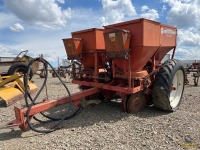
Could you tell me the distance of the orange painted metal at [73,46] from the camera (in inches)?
215

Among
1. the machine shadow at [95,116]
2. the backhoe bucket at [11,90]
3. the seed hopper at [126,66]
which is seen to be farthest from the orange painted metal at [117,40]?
the backhoe bucket at [11,90]

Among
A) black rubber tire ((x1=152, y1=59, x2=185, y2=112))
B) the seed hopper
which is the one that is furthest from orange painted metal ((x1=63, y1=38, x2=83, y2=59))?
black rubber tire ((x1=152, y1=59, x2=185, y2=112))

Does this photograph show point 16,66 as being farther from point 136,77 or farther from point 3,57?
point 3,57

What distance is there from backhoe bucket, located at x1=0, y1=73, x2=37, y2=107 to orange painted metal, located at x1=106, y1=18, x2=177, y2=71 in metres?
3.24

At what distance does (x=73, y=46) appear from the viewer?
18.0 ft

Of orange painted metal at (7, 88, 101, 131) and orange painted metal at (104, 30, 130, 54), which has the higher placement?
orange painted metal at (104, 30, 130, 54)

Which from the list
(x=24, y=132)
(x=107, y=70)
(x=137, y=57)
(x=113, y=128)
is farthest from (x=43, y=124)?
(x=137, y=57)

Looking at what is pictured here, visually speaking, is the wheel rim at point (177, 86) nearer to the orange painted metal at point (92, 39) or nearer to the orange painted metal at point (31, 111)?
the orange painted metal at point (92, 39)

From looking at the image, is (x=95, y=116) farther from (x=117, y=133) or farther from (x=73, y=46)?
(x=73, y=46)

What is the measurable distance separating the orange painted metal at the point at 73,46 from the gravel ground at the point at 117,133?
1337mm

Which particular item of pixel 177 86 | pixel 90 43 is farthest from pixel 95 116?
pixel 177 86

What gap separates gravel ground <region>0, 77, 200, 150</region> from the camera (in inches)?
143

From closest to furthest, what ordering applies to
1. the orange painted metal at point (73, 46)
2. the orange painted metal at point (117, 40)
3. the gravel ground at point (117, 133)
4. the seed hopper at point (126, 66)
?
the gravel ground at point (117, 133) → the orange painted metal at point (117, 40) → the seed hopper at point (126, 66) → the orange painted metal at point (73, 46)

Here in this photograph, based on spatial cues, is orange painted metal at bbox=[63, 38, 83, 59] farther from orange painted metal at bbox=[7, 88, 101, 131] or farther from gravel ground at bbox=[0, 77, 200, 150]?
gravel ground at bbox=[0, 77, 200, 150]
